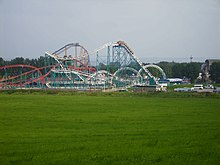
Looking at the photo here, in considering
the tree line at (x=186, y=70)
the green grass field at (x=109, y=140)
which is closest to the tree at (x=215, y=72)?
the tree line at (x=186, y=70)

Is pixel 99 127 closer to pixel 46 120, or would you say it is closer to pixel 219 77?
pixel 46 120

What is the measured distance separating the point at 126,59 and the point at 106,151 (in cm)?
2973

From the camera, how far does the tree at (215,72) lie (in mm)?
42419

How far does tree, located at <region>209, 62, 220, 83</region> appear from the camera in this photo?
42419 millimetres

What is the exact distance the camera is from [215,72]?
43.1 m

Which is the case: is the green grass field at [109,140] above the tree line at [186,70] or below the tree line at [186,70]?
below

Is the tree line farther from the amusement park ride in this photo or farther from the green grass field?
the green grass field

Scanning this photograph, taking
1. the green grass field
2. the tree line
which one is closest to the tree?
the tree line

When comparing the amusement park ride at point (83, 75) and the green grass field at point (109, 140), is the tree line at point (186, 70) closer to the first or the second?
the amusement park ride at point (83, 75)

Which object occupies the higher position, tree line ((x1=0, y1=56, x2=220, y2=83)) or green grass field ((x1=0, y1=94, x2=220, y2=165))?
tree line ((x1=0, y1=56, x2=220, y2=83))

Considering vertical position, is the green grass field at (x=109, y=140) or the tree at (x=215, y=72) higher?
the tree at (x=215, y=72)

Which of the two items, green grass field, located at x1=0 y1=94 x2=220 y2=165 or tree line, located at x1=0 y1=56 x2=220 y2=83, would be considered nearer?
green grass field, located at x1=0 y1=94 x2=220 y2=165

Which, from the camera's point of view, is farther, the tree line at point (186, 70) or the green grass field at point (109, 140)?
the tree line at point (186, 70)

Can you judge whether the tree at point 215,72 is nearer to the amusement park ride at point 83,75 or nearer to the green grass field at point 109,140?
the amusement park ride at point 83,75
